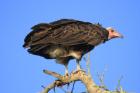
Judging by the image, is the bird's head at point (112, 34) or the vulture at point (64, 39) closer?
the vulture at point (64, 39)

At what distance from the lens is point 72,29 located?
786 centimetres

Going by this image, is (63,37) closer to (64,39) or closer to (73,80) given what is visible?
(64,39)

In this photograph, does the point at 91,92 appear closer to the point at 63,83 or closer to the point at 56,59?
the point at 63,83

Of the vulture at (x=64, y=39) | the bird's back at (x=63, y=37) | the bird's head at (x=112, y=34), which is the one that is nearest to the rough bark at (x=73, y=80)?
the vulture at (x=64, y=39)

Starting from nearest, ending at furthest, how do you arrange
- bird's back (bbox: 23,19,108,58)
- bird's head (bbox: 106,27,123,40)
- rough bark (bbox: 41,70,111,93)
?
1. rough bark (bbox: 41,70,111,93)
2. bird's back (bbox: 23,19,108,58)
3. bird's head (bbox: 106,27,123,40)

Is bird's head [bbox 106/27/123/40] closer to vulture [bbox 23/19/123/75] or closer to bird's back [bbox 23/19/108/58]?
vulture [bbox 23/19/123/75]

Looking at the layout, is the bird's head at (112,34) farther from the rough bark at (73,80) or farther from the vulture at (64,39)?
the rough bark at (73,80)

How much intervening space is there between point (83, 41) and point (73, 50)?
0.34 m

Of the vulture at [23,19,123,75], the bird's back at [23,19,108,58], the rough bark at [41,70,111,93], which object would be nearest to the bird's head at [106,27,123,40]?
the vulture at [23,19,123,75]

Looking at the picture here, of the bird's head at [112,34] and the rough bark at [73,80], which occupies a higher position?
the bird's head at [112,34]

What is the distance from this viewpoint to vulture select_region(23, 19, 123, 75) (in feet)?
24.5

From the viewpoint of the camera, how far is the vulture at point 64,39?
7.47m

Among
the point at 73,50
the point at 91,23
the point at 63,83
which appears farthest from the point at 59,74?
the point at 91,23

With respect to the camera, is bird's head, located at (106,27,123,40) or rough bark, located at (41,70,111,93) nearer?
rough bark, located at (41,70,111,93)
